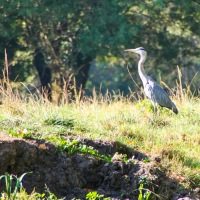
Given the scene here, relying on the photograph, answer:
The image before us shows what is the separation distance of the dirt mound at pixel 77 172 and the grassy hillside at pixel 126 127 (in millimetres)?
280

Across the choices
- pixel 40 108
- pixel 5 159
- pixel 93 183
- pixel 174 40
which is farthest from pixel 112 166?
pixel 174 40

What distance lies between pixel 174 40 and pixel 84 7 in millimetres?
3922

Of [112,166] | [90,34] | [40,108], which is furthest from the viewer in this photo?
[90,34]

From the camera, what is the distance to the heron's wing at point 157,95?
40.7ft

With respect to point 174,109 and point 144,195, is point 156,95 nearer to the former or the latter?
point 174,109

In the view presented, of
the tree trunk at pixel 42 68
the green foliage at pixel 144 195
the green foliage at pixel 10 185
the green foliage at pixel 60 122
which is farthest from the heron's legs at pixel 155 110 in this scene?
the tree trunk at pixel 42 68

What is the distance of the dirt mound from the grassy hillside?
0.28 meters

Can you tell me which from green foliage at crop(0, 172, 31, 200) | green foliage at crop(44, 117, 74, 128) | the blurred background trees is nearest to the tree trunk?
the blurred background trees

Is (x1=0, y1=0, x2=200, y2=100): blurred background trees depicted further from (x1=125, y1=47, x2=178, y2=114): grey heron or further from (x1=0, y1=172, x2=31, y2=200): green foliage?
(x1=0, y1=172, x2=31, y2=200): green foliage

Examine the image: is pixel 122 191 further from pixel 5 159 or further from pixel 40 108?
pixel 40 108

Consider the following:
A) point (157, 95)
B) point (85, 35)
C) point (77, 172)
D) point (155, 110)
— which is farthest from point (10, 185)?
point (85, 35)

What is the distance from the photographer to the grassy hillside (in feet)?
29.1

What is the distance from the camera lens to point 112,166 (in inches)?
331

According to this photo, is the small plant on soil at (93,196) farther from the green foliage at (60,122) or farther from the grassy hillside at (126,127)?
the green foliage at (60,122)
